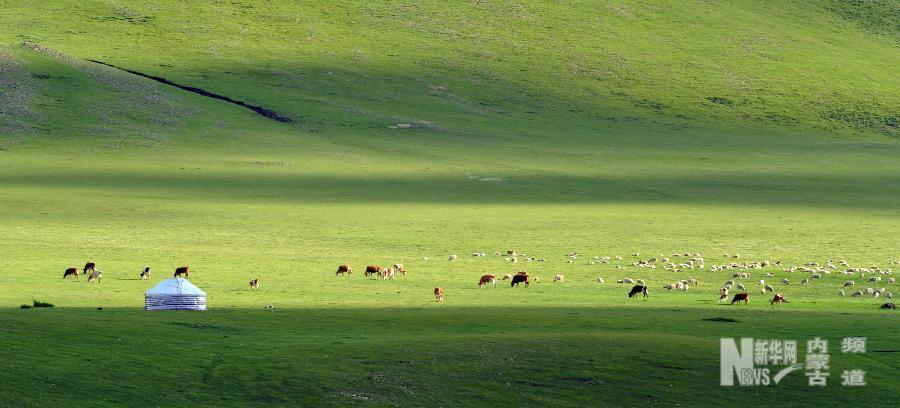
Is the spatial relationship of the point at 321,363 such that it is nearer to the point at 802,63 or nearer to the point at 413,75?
the point at 413,75

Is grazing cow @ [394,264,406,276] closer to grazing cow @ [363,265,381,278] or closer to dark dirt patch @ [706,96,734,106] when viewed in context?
grazing cow @ [363,265,381,278]

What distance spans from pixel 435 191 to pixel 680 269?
1299 inches

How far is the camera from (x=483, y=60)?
13275cm

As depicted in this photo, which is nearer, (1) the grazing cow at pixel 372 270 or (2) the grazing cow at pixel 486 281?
(2) the grazing cow at pixel 486 281

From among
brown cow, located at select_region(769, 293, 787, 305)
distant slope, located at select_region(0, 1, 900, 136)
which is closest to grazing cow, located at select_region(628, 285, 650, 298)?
brown cow, located at select_region(769, 293, 787, 305)

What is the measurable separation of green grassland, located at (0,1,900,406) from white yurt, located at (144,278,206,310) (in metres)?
0.81

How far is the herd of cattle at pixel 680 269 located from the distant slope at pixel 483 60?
5874 cm

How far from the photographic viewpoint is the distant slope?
388 feet

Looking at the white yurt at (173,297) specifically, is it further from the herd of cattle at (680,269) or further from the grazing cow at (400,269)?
the grazing cow at (400,269)

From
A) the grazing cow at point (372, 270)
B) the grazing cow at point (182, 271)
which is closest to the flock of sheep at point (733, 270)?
the grazing cow at point (372, 270)

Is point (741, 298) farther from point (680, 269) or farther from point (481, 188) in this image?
point (481, 188)

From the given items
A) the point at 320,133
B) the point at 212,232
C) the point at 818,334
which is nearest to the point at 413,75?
the point at 320,133

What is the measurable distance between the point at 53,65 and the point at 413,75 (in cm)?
3225

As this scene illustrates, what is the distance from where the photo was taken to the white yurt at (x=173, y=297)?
3123cm
